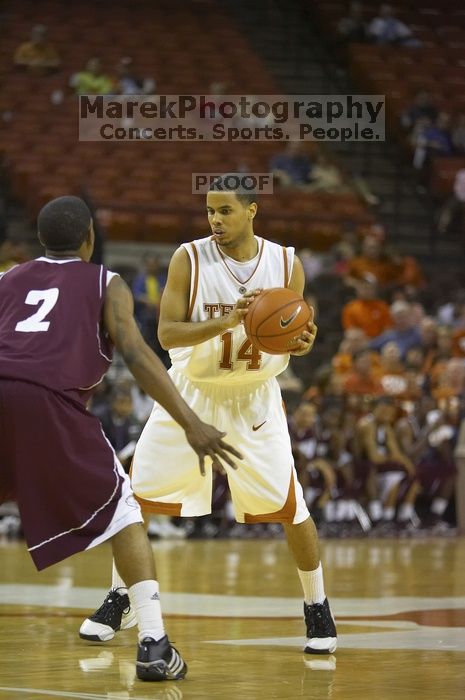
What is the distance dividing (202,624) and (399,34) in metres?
16.0

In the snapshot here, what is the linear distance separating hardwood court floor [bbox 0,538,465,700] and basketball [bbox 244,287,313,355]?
1.23 meters

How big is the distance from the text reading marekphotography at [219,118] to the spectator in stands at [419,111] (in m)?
0.63

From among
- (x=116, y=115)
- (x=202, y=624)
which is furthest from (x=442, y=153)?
(x=202, y=624)

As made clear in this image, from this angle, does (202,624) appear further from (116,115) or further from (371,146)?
(371,146)

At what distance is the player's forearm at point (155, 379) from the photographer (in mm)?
4445

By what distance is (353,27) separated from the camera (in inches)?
815

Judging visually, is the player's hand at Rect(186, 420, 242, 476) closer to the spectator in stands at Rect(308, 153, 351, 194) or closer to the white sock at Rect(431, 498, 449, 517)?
the white sock at Rect(431, 498, 449, 517)

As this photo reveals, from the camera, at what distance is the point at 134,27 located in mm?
19859

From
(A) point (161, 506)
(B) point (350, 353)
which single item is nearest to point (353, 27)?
(B) point (350, 353)

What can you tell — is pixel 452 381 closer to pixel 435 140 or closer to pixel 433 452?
pixel 433 452

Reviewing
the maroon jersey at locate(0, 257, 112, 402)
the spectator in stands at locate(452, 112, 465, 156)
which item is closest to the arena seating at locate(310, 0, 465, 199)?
the spectator in stands at locate(452, 112, 465, 156)

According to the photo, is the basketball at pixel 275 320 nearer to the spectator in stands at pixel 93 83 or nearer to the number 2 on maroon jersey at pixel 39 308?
the number 2 on maroon jersey at pixel 39 308

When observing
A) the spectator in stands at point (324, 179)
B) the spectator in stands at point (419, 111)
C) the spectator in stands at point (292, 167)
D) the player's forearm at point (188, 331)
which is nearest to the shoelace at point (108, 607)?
the player's forearm at point (188, 331)

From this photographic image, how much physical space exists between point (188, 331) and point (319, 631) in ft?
4.36
